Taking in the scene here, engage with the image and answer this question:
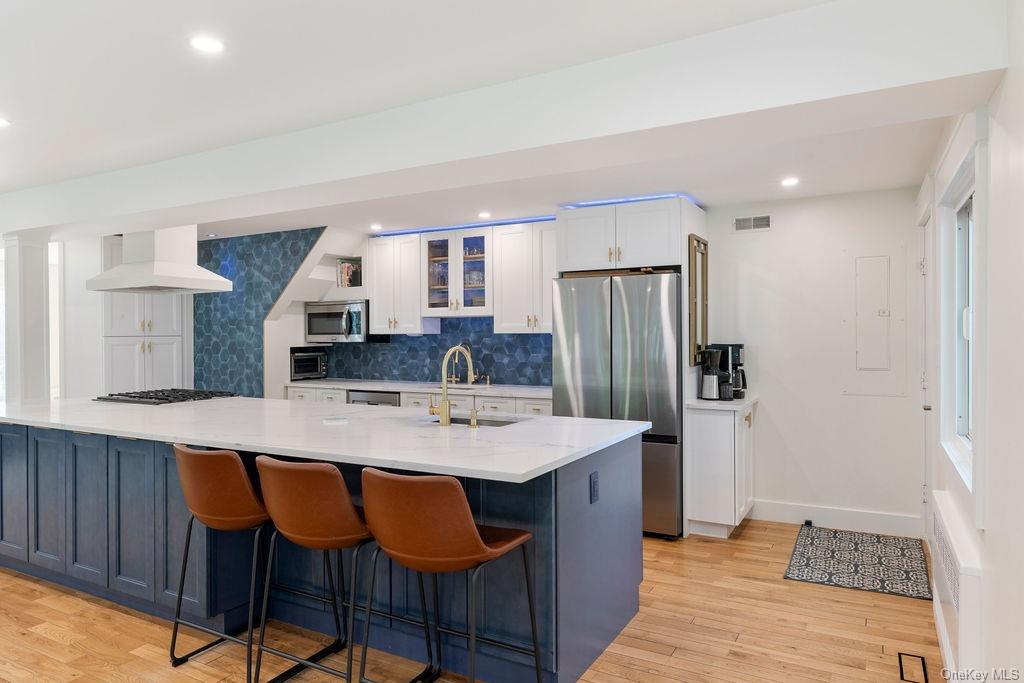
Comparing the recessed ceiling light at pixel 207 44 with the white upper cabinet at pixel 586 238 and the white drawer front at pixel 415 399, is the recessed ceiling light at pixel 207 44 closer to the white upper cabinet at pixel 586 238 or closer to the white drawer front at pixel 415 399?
the white upper cabinet at pixel 586 238

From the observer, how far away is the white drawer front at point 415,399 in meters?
5.77

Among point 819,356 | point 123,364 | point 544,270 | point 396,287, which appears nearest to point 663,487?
point 819,356

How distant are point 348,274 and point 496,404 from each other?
86.9 inches

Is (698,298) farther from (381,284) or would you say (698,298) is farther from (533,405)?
(381,284)

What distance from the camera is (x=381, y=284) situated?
248 inches

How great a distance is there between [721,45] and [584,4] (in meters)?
0.51

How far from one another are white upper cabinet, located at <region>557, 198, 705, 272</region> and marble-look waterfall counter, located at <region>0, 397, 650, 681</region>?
180cm

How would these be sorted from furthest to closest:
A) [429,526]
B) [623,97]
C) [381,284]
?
1. [381,284]
2. [623,97]
3. [429,526]

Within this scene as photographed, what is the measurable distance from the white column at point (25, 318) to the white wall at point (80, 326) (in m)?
1.35

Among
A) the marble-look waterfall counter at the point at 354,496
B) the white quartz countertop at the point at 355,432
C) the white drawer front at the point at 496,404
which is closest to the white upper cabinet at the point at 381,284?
the white drawer front at the point at 496,404

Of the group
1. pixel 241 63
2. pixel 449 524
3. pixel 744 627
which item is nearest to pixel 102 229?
pixel 241 63

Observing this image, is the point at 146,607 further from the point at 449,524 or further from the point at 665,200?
the point at 665,200

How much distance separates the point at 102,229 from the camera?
4.27m

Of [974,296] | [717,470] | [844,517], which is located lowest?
[844,517]
